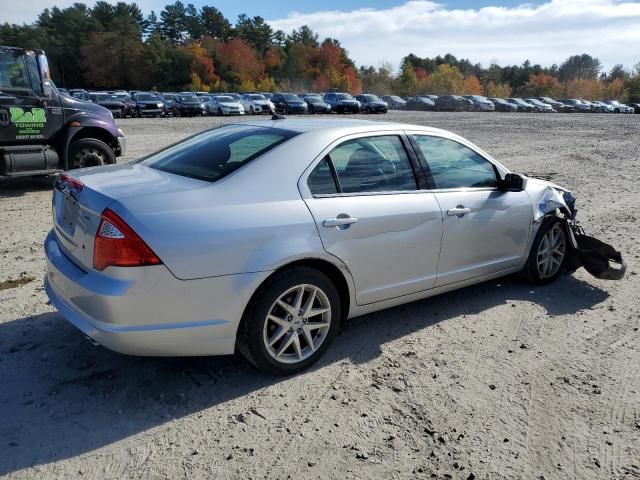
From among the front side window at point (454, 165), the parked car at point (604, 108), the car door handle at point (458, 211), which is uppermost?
the front side window at point (454, 165)

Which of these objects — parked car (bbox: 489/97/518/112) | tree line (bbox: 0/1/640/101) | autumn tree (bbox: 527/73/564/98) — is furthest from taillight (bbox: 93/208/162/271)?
autumn tree (bbox: 527/73/564/98)

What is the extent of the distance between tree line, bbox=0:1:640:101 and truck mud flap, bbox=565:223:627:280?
3366 inches

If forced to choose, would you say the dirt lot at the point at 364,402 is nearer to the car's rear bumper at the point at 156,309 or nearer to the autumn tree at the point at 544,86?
the car's rear bumper at the point at 156,309

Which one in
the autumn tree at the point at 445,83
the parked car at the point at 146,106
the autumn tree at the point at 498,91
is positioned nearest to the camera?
the parked car at the point at 146,106

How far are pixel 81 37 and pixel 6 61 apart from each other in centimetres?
10041

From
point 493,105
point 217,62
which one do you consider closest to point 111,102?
point 493,105

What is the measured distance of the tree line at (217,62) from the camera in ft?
295

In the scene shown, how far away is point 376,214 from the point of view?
145 inches

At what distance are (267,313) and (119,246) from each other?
3.04 ft

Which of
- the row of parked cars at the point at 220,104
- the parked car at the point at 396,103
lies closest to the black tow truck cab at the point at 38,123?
the row of parked cars at the point at 220,104

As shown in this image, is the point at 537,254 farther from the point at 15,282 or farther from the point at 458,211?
the point at 15,282

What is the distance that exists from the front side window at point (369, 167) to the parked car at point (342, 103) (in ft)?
128

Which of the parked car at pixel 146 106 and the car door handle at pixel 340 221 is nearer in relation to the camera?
the car door handle at pixel 340 221

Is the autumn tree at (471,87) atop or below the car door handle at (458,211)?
atop
